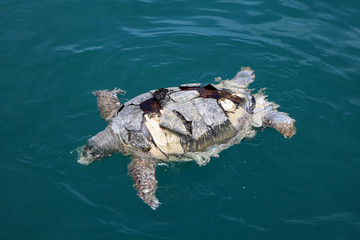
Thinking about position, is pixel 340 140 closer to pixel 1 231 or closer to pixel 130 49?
pixel 130 49

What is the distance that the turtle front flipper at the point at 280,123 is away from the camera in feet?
20.9

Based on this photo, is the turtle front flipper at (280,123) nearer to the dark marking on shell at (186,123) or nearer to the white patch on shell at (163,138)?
the dark marking on shell at (186,123)

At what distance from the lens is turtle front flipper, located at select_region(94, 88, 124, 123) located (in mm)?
6934

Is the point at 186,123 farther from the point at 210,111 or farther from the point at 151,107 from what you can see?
the point at 151,107

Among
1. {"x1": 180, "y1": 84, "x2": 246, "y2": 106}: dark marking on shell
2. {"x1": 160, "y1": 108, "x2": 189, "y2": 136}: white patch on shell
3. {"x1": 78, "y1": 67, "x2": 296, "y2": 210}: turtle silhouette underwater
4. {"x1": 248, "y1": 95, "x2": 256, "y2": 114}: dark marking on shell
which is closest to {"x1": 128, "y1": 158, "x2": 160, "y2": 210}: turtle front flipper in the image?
{"x1": 78, "y1": 67, "x2": 296, "y2": 210}: turtle silhouette underwater

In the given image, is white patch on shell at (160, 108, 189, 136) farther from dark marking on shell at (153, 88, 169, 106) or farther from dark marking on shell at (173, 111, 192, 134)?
dark marking on shell at (153, 88, 169, 106)

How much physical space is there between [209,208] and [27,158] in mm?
3876

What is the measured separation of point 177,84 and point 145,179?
3.36 metres

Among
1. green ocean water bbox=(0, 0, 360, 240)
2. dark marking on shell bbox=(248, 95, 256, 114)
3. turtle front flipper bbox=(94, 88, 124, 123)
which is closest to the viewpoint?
green ocean water bbox=(0, 0, 360, 240)

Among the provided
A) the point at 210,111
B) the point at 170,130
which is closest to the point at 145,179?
the point at 170,130

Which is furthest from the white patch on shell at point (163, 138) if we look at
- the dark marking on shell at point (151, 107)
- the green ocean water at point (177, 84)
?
the green ocean water at point (177, 84)

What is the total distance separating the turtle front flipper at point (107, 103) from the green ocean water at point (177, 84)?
0.30 m

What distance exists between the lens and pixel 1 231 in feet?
17.2

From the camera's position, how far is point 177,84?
8203 millimetres
